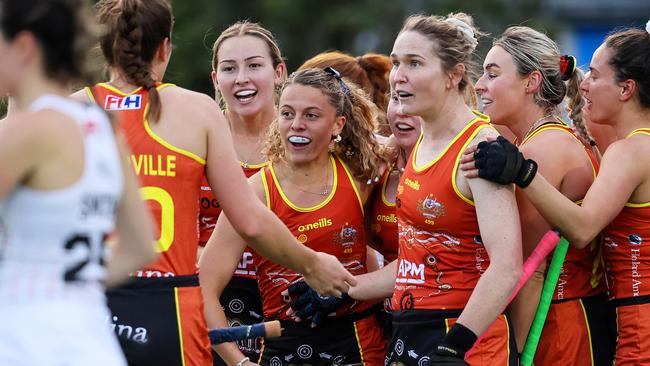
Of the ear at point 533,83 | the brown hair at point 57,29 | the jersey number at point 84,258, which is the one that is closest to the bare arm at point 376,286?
the ear at point 533,83

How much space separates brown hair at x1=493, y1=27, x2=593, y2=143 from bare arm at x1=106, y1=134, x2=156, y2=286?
2.62 meters

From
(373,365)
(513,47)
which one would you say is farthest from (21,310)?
(513,47)

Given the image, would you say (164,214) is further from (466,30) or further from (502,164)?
(466,30)

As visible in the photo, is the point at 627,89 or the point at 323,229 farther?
the point at 323,229

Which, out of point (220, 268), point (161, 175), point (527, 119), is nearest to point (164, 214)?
point (161, 175)

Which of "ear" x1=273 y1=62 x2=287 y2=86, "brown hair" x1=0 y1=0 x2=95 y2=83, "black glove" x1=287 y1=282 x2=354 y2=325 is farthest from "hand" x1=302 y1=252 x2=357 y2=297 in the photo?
"ear" x1=273 y1=62 x2=287 y2=86

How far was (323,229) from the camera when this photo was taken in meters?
5.48

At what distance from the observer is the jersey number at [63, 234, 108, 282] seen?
3084mm

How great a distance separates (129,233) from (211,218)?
2.75 metres

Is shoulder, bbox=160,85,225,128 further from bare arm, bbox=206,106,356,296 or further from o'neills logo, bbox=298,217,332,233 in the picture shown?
o'neills logo, bbox=298,217,332,233

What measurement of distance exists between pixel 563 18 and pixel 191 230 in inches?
1173

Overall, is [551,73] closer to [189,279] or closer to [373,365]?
[373,365]

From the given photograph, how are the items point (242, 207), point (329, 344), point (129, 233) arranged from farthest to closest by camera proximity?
point (329, 344) → point (242, 207) → point (129, 233)

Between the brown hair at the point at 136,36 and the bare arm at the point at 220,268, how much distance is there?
1.18 meters
